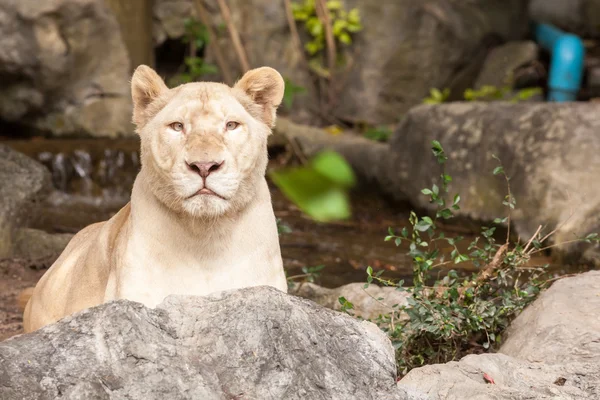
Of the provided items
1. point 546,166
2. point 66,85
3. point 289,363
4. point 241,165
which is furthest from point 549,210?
point 66,85

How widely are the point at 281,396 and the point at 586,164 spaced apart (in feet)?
22.2

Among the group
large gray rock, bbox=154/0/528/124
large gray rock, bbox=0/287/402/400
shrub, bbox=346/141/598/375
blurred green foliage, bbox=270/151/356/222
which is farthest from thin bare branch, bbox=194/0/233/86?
blurred green foliage, bbox=270/151/356/222

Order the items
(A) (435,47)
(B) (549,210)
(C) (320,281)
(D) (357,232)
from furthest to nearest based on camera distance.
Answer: (A) (435,47), (D) (357,232), (B) (549,210), (C) (320,281)

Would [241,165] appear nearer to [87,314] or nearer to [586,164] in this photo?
[87,314]

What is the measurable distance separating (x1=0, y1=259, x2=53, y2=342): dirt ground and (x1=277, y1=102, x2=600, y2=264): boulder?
421 centimetres

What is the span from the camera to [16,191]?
7805 millimetres

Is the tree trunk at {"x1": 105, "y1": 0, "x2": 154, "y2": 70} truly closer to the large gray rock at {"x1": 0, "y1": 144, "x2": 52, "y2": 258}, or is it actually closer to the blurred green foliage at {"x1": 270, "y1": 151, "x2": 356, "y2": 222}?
the large gray rock at {"x1": 0, "y1": 144, "x2": 52, "y2": 258}

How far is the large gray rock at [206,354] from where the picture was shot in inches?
116

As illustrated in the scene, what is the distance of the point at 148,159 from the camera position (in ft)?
13.7

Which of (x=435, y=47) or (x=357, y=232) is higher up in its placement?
(x=435, y=47)

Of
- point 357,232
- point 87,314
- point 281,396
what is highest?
point 87,314

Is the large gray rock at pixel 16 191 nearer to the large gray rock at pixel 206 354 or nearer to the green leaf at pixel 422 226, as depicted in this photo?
the green leaf at pixel 422 226

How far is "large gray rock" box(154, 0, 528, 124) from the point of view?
15047mm

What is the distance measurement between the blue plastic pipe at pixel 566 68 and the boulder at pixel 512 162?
381cm
